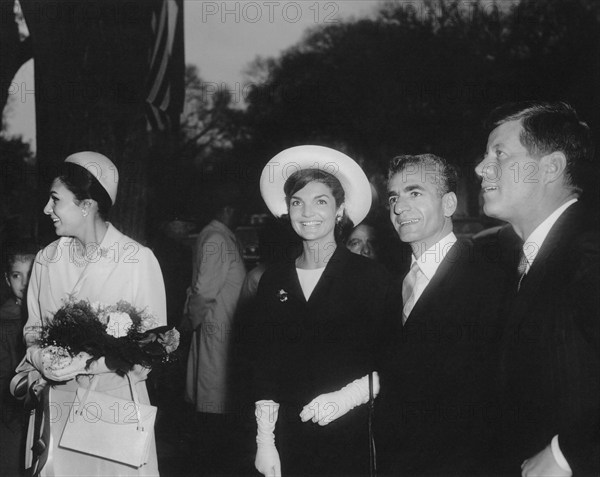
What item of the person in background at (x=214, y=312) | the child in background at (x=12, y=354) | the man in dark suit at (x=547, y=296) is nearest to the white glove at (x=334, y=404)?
the man in dark suit at (x=547, y=296)

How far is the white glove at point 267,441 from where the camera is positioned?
3227 mm

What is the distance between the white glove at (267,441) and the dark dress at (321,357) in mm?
45

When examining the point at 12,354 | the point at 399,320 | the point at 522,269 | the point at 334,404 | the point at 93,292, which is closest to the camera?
the point at 522,269

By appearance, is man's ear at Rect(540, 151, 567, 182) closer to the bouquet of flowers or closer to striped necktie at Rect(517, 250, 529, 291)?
striped necktie at Rect(517, 250, 529, 291)

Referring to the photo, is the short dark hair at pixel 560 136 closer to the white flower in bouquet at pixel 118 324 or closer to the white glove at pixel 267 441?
the white glove at pixel 267 441

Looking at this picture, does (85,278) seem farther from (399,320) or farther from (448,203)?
(448,203)

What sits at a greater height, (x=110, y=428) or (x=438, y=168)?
(x=438, y=168)

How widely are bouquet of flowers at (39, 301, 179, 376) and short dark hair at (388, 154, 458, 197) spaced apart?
155 centimetres

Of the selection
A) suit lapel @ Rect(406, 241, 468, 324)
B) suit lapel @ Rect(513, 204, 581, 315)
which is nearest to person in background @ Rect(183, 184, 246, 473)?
suit lapel @ Rect(406, 241, 468, 324)

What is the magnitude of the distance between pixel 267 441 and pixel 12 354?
195 centimetres

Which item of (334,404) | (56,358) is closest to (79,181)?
(56,358)

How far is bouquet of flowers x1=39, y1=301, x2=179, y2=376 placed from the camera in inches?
137

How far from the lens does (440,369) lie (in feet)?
9.78

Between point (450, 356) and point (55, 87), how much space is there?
604 cm
